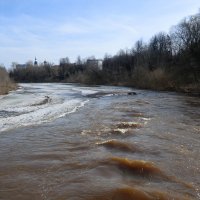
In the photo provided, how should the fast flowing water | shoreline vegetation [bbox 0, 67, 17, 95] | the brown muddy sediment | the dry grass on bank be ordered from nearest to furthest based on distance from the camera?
the fast flowing water, the brown muddy sediment, shoreline vegetation [bbox 0, 67, 17, 95], the dry grass on bank

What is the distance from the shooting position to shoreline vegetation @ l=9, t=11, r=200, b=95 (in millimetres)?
53125

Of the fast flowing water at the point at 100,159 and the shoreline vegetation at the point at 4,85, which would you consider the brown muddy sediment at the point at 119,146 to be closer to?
the fast flowing water at the point at 100,159

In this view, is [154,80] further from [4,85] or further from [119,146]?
[119,146]

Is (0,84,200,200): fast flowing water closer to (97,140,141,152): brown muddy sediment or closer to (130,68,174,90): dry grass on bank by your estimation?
(97,140,141,152): brown muddy sediment

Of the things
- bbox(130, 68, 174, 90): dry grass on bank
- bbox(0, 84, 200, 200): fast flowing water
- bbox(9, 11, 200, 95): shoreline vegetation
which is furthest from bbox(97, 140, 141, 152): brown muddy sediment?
bbox(130, 68, 174, 90): dry grass on bank

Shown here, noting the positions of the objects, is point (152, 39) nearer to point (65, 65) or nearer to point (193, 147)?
point (65, 65)

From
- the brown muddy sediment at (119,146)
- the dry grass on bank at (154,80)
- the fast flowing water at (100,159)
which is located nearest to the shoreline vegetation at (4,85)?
the dry grass on bank at (154,80)

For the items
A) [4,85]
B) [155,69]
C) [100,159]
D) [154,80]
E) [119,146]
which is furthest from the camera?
[155,69]

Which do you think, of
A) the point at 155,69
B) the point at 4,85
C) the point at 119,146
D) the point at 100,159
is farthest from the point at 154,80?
the point at 100,159

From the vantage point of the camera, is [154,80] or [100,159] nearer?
[100,159]

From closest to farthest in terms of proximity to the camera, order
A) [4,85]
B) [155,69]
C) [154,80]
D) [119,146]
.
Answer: [119,146]
[4,85]
[154,80]
[155,69]

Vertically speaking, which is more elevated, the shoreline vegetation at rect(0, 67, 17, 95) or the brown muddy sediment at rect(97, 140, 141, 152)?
the shoreline vegetation at rect(0, 67, 17, 95)

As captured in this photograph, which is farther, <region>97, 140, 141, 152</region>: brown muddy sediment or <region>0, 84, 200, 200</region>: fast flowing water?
<region>97, 140, 141, 152</region>: brown muddy sediment

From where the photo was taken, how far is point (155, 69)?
6644cm
